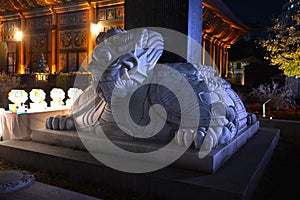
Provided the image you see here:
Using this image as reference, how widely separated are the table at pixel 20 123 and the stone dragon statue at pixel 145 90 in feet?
4.14

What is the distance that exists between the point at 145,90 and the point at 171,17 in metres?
1.61

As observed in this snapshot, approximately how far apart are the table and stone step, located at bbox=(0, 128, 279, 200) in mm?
402

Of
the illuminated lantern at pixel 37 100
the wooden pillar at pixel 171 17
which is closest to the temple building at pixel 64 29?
the illuminated lantern at pixel 37 100

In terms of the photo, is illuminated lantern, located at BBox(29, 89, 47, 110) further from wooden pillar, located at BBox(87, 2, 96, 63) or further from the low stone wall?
wooden pillar, located at BBox(87, 2, 96, 63)

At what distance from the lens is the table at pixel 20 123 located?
13.8 feet

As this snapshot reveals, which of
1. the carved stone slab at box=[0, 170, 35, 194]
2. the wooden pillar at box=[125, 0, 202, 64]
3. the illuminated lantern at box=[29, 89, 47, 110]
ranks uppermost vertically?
the wooden pillar at box=[125, 0, 202, 64]

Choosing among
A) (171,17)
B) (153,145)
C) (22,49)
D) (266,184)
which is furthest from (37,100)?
(22,49)

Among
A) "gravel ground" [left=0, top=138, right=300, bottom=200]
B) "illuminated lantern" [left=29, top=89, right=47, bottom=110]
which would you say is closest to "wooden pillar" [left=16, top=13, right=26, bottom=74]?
"illuminated lantern" [left=29, top=89, right=47, bottom=110]

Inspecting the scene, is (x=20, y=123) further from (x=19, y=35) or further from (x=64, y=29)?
(x=19, y=35)

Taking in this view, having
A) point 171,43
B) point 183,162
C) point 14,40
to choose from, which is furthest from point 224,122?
point 14,40

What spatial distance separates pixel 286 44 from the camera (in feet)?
35.6

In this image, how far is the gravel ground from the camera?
2.68 meters

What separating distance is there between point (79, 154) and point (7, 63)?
16094 millimetres

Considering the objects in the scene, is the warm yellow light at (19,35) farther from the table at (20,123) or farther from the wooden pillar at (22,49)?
the table at (20,123)
